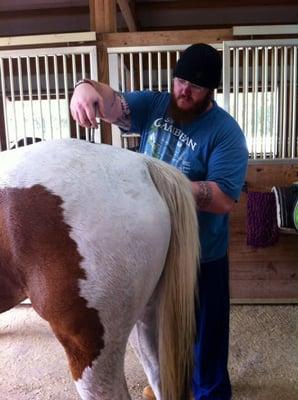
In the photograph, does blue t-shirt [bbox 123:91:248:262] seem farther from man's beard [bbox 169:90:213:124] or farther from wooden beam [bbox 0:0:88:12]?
wooden beam [bbox 0:0:88:12]

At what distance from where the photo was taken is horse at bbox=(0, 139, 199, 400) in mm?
871

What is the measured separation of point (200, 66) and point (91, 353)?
829 millimetres

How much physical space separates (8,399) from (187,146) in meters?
1.35

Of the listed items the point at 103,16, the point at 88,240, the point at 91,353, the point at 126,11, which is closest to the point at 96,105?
the point at 88,240

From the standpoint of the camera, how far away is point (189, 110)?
4.25 ft

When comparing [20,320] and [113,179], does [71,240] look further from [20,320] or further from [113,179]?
[20,320]

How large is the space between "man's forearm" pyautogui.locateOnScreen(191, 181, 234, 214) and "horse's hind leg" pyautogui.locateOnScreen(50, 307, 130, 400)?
42 centimetres

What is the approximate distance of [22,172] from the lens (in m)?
0.91

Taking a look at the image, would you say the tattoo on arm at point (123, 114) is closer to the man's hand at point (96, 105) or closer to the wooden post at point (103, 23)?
the man's hand at point (96, 105)

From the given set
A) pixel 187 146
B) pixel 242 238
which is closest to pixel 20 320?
pixel 242 238

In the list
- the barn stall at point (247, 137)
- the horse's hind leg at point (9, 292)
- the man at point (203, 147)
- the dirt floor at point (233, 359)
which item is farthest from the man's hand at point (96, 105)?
the dirt floor at point (233, 359)

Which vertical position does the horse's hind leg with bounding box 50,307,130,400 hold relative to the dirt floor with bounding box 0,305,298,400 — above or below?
above

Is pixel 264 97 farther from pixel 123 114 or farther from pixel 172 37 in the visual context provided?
pixel 123 114

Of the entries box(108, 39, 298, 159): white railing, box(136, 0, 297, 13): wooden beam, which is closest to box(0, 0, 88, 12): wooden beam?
box(136, 0, 297, 13): wooden beam
